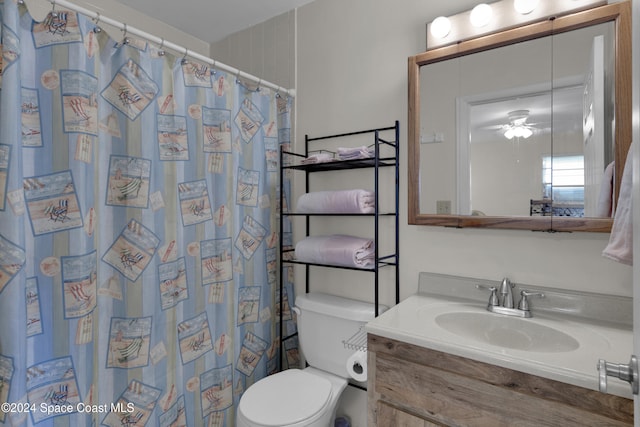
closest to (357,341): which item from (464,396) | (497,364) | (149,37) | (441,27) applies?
(464,396)

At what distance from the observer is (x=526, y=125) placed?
4.23 feet

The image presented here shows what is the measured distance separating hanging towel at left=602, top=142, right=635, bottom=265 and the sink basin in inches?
13.3

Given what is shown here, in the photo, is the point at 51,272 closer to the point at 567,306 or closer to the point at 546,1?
the point at 567,306

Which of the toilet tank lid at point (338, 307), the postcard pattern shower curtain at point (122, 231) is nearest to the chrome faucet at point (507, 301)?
the toilet tank lid at point (338, 307)

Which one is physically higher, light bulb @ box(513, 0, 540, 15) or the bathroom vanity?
light bulb @ box(513, 0, 540, 15)

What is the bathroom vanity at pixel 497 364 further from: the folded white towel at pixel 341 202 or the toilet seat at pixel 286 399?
the folded white towel at pixel 341 202

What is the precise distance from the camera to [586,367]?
2.81 feet

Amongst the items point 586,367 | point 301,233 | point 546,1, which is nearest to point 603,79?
point 546,1

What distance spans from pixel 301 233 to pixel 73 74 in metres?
1.25

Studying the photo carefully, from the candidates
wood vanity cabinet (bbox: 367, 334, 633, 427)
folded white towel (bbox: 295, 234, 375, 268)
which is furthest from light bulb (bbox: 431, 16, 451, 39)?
wood vanity cabinet (bbox: 367, 334, 633, 427)

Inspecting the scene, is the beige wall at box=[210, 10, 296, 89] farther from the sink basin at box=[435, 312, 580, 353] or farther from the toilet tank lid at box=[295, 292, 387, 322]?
the sink basin at box=[435, 312, 580, 353]

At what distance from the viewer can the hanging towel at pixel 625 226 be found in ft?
2.88

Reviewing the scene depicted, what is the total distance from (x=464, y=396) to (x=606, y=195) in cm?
82

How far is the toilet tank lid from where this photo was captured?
5.05 feet
